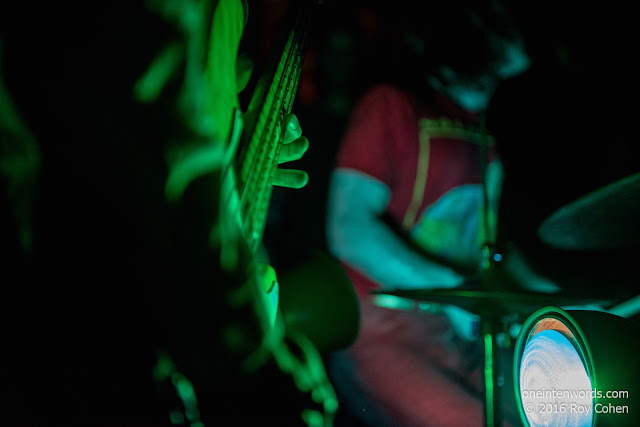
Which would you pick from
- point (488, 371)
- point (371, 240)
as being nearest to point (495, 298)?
point (488, 371)

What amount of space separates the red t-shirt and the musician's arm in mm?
36

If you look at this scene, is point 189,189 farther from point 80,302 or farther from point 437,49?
point 437,49

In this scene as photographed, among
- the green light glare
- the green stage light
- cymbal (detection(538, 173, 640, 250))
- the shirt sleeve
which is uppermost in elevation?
Result: the shirt sleeve

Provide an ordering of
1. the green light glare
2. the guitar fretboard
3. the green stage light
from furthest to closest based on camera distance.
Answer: the green light glare → the green stage light → the guitar fretboard

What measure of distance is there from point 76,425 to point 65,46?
357 mm

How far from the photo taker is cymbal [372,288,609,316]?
87 cm

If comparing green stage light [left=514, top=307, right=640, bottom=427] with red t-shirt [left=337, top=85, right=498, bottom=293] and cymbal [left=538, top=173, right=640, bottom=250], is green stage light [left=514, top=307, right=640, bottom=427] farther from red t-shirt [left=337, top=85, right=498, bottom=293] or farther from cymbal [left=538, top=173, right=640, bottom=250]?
red t-shirt [left=337, top=85, right=498, bottom=293]

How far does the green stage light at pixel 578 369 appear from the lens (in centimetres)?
61

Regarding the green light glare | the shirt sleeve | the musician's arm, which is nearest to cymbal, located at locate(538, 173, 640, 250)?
the green light glare

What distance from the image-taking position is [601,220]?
875 mm

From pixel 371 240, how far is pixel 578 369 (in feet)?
2.36

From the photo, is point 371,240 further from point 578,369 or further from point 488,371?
point 578,369

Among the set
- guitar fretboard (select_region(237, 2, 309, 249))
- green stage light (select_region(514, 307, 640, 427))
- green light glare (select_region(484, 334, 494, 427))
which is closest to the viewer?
guitar fretboard (select_region(237, 2, 309, 249))

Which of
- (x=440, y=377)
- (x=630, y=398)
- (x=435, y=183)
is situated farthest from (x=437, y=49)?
(x=630, y=398)
